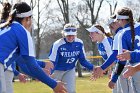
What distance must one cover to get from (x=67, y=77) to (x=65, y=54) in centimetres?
56

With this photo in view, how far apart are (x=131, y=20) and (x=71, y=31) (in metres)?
2.94

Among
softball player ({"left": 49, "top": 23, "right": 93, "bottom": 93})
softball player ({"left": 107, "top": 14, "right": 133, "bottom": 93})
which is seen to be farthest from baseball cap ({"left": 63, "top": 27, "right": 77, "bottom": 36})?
Answer: softball player ({"left": 107, "top": 14, "right": 133, "bottom": 93})

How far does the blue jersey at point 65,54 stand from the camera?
10.1 m

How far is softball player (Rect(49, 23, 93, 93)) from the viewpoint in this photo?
33.2 feet

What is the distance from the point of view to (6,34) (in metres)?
5.62

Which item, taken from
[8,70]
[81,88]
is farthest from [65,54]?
[81,88]

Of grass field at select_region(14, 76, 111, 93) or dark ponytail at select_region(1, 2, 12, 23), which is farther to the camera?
grass field at select_region(14, 76, 111, 93)

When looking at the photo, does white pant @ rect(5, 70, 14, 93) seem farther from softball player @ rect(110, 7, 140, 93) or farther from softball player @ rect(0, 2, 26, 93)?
softball player @ rect(110, 7, 140, 93)

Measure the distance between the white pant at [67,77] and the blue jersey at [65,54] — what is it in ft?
0.33

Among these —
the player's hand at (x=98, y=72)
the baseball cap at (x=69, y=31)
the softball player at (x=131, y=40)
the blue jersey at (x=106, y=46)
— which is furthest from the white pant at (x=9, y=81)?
the blue jersey at (x=106, y=46)

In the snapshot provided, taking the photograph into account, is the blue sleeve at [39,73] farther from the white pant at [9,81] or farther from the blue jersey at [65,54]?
the blue jersey at [65,54]

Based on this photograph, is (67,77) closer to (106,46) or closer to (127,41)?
(106,46)

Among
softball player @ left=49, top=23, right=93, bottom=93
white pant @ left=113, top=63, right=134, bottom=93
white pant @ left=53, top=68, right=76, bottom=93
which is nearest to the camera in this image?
white pant @ left=113, top=63, right=134, bottom=93

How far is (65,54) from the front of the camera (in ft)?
33.3
